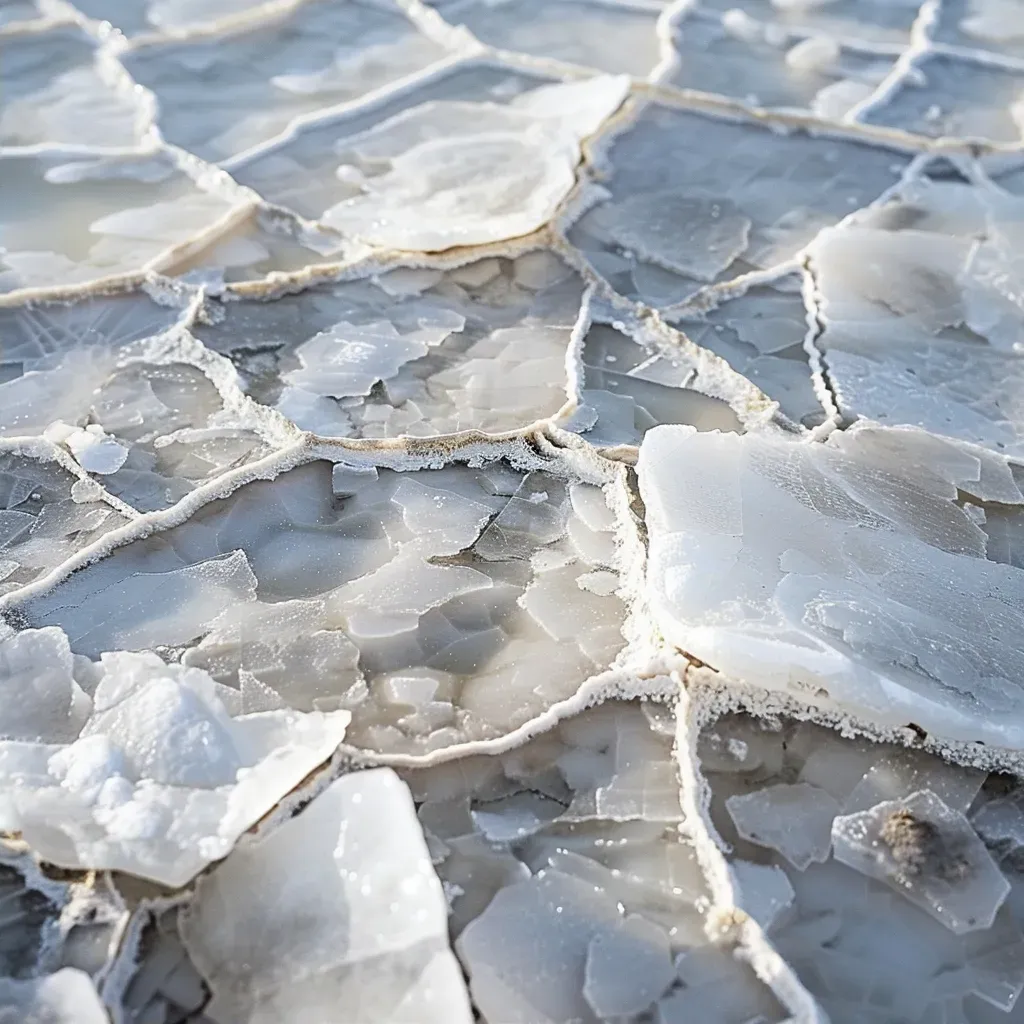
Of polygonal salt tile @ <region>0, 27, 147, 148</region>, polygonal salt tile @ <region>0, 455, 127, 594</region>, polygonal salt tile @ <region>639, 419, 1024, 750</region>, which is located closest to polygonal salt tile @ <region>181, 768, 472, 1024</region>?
polygonal salt tile @ <region>639, 419, 1024, 750</region>

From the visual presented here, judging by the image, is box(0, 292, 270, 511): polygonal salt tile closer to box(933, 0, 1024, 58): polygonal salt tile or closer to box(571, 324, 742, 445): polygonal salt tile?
box(571, 324, 742, 445): polygonal salt tile

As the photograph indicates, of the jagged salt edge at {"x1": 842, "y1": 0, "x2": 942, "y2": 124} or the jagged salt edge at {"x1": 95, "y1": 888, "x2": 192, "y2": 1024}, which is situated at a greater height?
the jagged salt edge at {"x1": 842, "y1": 0, "x2": 942, "y2": 124}

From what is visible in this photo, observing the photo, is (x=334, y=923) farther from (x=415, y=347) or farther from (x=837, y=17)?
(x=837, y=17)

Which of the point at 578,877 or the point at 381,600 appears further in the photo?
the point at 381,600

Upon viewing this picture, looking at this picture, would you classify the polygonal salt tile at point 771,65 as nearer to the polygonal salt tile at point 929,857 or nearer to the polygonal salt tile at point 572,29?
the polygonal salt tile at point 572,29

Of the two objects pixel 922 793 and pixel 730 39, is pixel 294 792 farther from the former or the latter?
pixel 730 39

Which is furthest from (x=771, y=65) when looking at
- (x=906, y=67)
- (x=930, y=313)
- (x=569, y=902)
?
(x=569, y=902)

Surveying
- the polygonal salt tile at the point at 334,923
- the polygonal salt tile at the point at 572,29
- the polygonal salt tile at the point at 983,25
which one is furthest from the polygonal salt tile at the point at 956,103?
the polygonal salt tile at the point at 334,923
